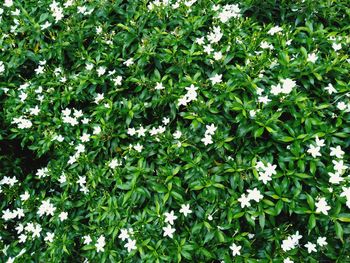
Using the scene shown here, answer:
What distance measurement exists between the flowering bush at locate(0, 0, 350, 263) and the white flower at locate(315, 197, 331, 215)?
0.04 feet

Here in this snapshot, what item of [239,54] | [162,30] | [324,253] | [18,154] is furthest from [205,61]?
[18,154]

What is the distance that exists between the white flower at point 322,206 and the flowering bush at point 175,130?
1cm

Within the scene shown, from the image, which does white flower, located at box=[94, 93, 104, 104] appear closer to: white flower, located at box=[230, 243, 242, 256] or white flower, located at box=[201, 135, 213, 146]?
white flower, located at box=[201, 135, 213, 146]

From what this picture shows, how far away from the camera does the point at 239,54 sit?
101 inches

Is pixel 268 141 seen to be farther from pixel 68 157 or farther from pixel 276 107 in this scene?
pixel 68 157

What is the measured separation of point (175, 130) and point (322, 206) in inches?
36.8

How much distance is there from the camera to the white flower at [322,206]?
209 centimetres

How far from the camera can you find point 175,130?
100 inches

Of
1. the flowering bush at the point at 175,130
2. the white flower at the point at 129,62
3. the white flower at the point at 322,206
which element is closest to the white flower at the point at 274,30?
the flowering bush at the point at 175,130

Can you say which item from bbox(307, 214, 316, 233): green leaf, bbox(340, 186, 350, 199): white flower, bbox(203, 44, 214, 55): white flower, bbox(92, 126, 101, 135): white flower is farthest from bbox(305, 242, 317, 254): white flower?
bbox(92, 126, 101, 135): white flower

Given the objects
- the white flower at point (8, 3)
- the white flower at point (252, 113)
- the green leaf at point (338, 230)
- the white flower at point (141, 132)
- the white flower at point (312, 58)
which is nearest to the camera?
the green leaf at point (338, 230)

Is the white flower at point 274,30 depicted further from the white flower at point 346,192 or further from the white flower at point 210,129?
the white flower at point 346,192

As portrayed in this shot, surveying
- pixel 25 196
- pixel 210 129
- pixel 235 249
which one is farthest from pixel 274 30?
pixel 25 196

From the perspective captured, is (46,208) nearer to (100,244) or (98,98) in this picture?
(100,244)
